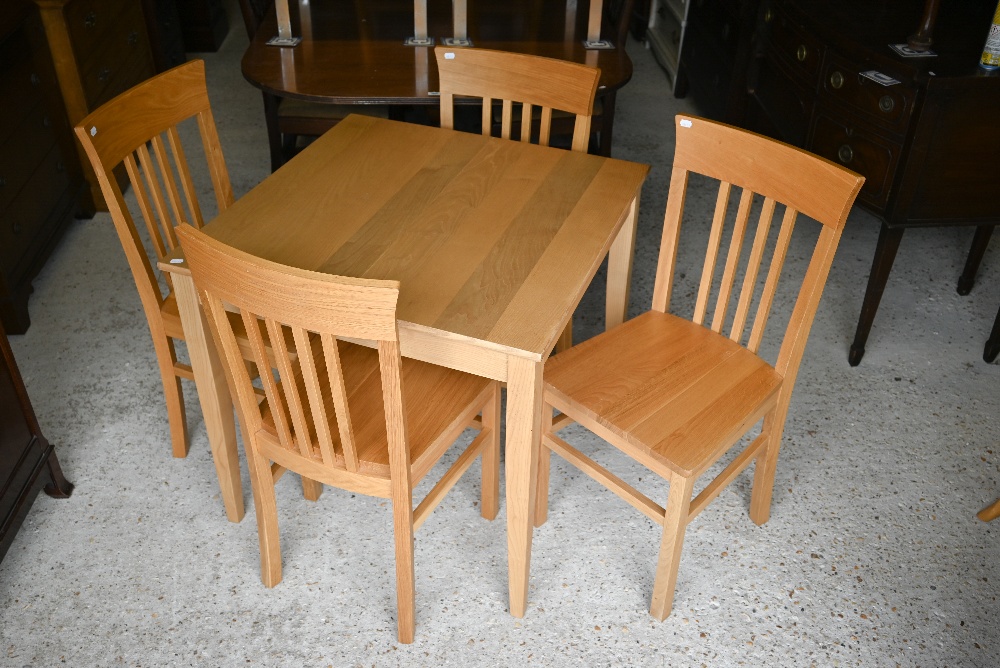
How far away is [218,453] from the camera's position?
208 cm

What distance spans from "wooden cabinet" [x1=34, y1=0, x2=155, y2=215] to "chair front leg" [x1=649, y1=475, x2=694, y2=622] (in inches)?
97.7

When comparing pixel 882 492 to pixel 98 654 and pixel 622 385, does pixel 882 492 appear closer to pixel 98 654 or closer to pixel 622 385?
pixel 622 385

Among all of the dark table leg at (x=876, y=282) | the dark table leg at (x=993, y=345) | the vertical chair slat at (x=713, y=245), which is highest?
the vertical chair slat at (x=713, y=245)

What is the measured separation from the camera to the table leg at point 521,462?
1626 millimetres

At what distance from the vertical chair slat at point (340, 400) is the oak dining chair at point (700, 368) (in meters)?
0.46

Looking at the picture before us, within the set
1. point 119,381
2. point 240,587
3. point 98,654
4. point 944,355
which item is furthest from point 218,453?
point 944,355

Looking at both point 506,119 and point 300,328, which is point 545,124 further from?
point 300,328

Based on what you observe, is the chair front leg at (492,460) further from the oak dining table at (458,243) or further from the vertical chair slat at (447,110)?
the vertical chair slat at (447,110)

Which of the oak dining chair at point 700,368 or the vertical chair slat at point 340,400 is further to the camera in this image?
the oak dining chair at point 700,368

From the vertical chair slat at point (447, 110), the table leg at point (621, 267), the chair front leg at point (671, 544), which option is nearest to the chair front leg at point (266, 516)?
the chair front leg at point (671, 544)

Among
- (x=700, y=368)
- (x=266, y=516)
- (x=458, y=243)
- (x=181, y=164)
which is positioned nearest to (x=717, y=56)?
(x=700, y=368)

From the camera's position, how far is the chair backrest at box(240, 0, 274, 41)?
10.3ft

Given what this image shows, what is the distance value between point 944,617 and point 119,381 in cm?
222

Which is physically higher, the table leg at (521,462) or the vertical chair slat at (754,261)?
the vertical chair slat at (754,261)
